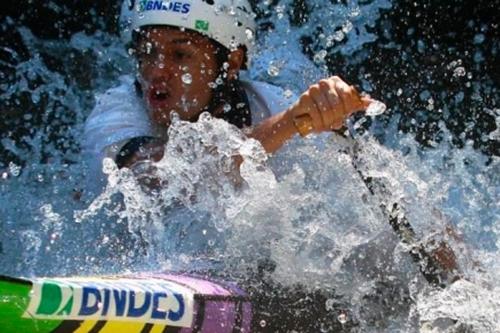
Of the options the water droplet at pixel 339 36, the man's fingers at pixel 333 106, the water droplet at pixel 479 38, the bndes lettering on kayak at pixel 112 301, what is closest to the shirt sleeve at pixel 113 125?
the man's fingers at pixel 333 106

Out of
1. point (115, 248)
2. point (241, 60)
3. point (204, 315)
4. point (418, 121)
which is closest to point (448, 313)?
point (204, 315)

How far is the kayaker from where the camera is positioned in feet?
9.45

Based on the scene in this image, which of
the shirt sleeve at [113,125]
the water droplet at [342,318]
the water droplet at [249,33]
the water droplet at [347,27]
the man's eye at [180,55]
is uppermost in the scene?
the water droplet at [347,27]

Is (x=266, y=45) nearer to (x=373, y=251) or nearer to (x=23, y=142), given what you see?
(x=23, y=142)

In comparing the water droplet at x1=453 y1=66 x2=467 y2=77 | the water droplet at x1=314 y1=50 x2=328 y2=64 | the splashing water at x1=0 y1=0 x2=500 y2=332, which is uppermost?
the water droplet at x1=314 y1=50 x2=328 y2=64

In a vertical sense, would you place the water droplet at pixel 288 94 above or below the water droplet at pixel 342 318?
above

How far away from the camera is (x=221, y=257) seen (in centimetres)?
242

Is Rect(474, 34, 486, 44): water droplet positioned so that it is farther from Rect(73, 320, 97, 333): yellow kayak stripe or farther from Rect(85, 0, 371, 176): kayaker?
Rect(73, 320, 97, 333): yellow kayak stripe

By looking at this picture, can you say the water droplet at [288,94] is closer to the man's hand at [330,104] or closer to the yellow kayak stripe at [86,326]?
the man's hand at [330,104]

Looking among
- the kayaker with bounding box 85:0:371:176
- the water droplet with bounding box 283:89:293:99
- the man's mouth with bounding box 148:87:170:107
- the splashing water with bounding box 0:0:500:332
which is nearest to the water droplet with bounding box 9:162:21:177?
the splashing water with bounding box 0:0:500:332

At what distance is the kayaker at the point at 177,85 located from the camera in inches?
113

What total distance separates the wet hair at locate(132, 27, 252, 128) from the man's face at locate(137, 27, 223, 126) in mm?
19

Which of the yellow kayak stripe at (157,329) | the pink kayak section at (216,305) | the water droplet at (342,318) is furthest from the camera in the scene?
the water droplet at (342,318)

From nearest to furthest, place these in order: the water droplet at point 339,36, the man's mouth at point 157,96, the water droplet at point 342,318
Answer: the water droplet at point 342,318, the man's mouth at point 157,96, the water droplet at point 339,36
